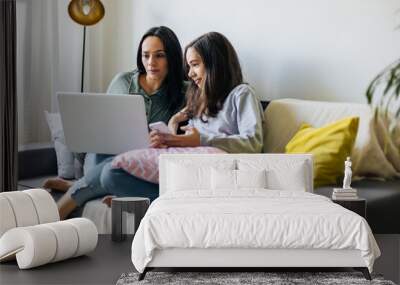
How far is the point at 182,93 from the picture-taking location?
20.6ft

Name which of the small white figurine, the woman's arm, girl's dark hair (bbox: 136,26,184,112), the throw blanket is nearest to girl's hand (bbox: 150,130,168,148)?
girl's dark hair (bbox: 136,26,184,112)

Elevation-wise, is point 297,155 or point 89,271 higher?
point 297,155

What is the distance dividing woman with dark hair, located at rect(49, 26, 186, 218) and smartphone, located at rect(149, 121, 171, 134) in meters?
0.03

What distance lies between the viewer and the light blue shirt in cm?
612

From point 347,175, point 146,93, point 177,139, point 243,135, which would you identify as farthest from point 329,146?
point 146,93

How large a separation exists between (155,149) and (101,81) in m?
0.83

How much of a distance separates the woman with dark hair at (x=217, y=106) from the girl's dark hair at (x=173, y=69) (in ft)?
0.22

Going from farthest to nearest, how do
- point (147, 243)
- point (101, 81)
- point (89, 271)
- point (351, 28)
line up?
1. point (101, 81)
2. point (351, 28)
3. point (89, 271)
4. point (147, 243)

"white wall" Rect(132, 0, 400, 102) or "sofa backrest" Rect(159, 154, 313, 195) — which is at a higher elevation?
"white wall" Rect(132, 0, 400, 102)

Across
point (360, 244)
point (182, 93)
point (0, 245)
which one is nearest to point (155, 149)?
point (182, 93)

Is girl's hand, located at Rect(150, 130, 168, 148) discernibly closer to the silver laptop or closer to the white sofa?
the silver laptop

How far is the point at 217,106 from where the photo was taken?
616 centimetres

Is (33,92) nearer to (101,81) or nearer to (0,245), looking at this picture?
(101,81)

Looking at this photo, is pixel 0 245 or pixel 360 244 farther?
pixel 0 245
